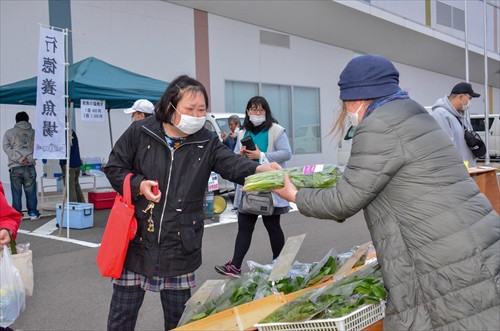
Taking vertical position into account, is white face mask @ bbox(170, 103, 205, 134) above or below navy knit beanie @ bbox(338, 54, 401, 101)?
below

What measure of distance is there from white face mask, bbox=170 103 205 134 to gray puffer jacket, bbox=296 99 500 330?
1.14 m

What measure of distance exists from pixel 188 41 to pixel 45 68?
7.84 meters

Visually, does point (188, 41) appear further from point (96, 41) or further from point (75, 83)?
point (75, 83)

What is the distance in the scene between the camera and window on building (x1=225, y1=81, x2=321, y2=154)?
659 inches

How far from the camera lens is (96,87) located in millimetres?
8500

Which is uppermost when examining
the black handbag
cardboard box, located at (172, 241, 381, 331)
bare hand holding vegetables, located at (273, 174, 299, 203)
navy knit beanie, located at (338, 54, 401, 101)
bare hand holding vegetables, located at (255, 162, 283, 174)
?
navy knit beanie, located at (338, 54, 401, 101)

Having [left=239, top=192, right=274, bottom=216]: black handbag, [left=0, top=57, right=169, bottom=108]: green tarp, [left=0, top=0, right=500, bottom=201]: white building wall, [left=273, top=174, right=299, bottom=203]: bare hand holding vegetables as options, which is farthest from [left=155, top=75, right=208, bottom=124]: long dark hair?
[left=0, top=0, right=500, bottom=201]: white building wall

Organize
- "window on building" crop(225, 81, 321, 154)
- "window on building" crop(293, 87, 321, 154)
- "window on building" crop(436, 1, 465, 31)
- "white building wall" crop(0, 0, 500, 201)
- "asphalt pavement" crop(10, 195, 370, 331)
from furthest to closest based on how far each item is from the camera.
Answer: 1. "window on building" crop(436, 1, 465, 31)
2. "window on building" crop(293, 87, 321, 154)
3. "window on building" crop(225, 81, 321, 154)
4. "white building wall" crop(0, 0, 500, 201)
5. "asphalt pavement" crop(10, 195, 370, 331)

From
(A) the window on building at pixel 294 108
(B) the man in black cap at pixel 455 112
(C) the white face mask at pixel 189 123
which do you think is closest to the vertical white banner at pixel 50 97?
(C) the white face mask at pixel 189 123

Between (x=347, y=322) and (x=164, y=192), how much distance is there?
132 cm

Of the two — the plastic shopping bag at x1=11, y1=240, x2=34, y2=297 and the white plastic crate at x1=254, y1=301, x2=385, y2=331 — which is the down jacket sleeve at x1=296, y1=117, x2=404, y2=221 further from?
the plastic shopping bag at x1=11, y1=240, x2=34, y2=297

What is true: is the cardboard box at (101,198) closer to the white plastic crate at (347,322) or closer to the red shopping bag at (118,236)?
the red shopping bag at (118,236)

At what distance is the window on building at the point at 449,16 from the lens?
23625mm

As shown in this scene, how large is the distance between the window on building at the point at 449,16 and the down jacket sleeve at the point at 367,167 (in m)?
24.2
